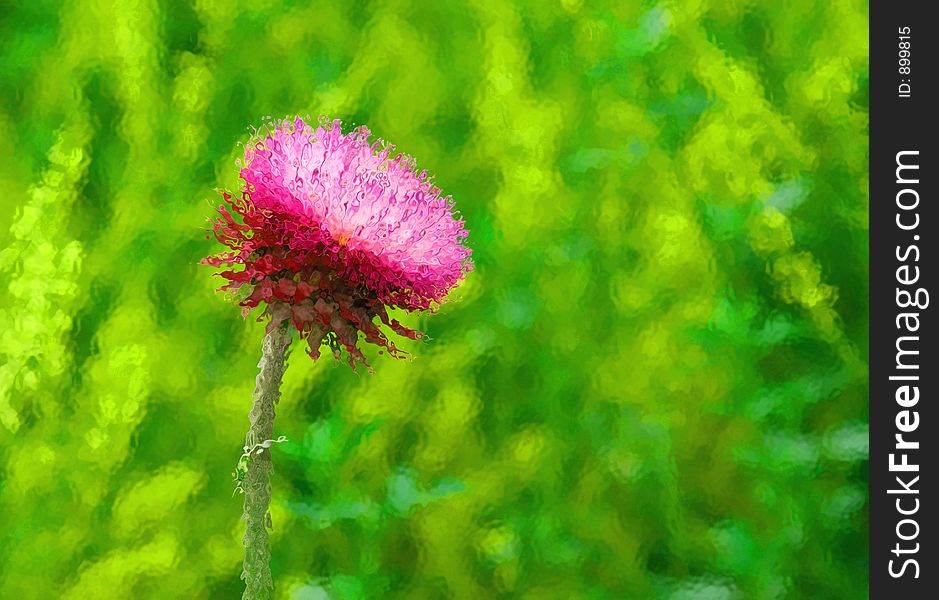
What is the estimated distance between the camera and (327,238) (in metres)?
1.06

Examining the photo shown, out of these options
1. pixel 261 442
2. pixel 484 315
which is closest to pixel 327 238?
pixel 261 442

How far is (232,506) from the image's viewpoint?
1513 millimetres

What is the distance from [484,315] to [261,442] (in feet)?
1.76

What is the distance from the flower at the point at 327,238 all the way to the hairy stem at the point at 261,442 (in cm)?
3

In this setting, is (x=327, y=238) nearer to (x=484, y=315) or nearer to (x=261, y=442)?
(x=261, y=442)

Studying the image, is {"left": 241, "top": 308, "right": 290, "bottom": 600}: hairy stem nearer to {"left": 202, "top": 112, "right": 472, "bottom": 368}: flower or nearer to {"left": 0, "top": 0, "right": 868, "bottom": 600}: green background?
{"left": 202, "top": 112, "right": 472, "bottom": 368}: flower

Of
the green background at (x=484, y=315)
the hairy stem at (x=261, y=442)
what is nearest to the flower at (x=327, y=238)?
the hairy stem at (x=261, y=442)

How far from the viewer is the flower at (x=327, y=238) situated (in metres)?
1.06

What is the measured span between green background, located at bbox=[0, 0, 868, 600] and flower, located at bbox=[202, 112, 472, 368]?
0.42 metres

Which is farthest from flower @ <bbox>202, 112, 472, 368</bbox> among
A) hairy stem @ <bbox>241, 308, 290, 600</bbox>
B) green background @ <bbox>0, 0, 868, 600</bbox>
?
green background @ <bbox>0, 0, 868, 600</bbox>

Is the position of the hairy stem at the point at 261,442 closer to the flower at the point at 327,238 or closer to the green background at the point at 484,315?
the flower at the point at 327,238

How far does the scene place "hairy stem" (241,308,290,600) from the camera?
1.07 metres
